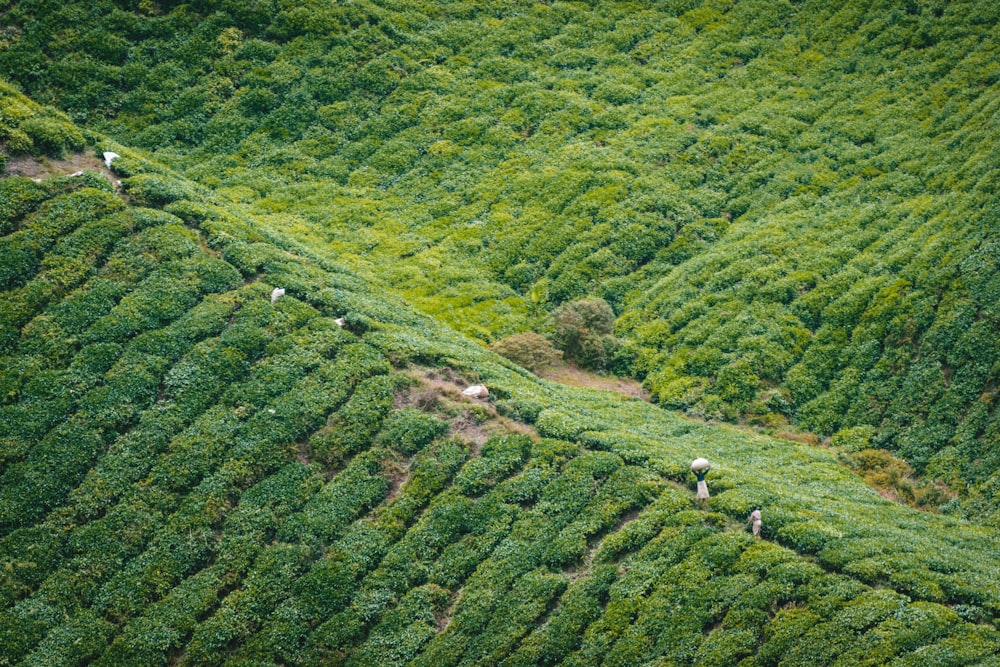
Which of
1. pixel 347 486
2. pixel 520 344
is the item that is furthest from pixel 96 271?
pixel 520 344

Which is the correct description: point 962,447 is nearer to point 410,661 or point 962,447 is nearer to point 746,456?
point 746,456

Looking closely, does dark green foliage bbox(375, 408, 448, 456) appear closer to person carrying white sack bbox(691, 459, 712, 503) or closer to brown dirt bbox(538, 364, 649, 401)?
person carrying white sack bbox(691, 459, 712, 503)

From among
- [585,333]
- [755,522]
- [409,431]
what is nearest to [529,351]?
[585,333]

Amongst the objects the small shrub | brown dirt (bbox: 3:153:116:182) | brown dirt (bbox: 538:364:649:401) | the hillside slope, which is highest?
brown dirt (bbox: 3:153:116:182)

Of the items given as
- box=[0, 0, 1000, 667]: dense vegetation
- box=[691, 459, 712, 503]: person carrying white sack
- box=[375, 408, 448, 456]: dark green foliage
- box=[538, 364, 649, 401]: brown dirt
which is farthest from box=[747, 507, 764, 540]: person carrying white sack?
box=[538, 364, 649, 401]: brown dirt

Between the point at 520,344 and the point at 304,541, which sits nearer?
the point at 304,541
